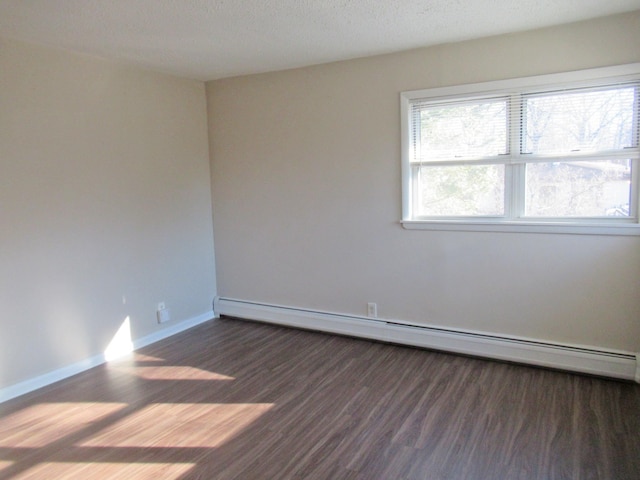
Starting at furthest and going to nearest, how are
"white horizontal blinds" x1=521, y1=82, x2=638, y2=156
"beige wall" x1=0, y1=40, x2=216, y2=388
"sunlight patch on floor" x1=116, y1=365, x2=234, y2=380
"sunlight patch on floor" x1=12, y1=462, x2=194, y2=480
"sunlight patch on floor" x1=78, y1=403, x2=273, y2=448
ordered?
1. "sunlight patch on floor" x1=116, y1=365, x2=234, y2=380
2. "beige wall" x1=0, y1=40, x2=216, y2=388
3. "white horizontal blinds" x1=521, y1=82, x2=638, y2=156
4. "sunlight patch on floor" x1=78, y1=403, x2=273, y2=448
5. "sunlight patch on floor" x1=12, y1=462, x2=194, y2=480

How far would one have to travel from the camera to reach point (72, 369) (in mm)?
3512

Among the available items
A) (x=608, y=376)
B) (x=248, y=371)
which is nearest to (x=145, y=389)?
(x=248, y=371)

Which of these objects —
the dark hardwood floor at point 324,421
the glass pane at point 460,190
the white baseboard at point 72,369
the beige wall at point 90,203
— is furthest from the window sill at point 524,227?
the white baseboard at point 72,369

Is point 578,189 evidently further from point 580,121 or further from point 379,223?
point 379,223

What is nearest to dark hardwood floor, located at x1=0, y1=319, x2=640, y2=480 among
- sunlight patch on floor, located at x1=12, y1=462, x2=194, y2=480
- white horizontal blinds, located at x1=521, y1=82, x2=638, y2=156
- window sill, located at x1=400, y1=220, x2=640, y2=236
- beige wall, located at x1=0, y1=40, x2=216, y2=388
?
sunlight patch on floor, located at x1=12, y1=462, x2=194, y2=480

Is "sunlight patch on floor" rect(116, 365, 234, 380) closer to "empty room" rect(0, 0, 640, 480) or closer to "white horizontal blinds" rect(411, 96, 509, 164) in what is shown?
"empty room" rect(0, 0, 640, 480)

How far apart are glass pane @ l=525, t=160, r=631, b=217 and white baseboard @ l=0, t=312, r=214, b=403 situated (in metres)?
3.25

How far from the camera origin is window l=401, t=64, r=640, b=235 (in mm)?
3051

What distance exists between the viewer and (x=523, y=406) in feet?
9.30

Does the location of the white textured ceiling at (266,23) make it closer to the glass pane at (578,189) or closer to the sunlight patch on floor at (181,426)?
the glass pane at (578,189)

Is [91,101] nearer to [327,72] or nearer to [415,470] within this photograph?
[327,72]

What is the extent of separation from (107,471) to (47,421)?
0.79m

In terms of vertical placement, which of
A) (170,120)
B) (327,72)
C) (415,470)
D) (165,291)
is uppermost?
(327,72)

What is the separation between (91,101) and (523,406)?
375cm
